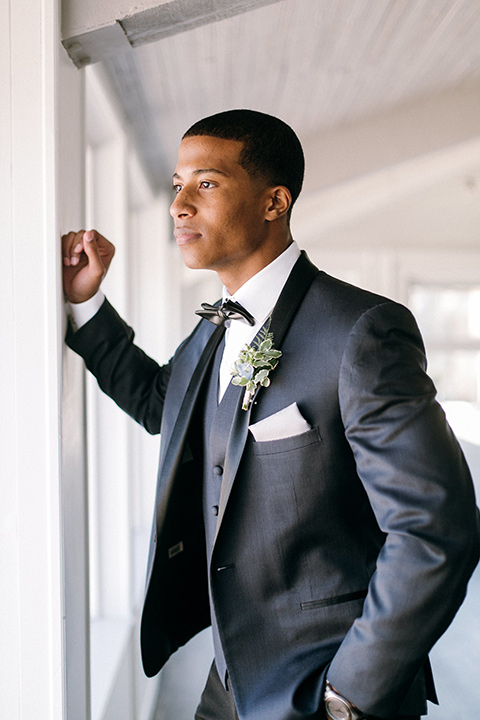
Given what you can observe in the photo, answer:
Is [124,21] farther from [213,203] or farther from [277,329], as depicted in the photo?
[277,329]

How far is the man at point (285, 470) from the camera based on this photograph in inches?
40.7

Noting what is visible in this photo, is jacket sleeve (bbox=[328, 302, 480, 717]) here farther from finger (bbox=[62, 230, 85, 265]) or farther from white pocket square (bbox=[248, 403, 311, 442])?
finger (bbox=[62, 230, 85, 265])

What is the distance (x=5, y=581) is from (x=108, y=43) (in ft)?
3.51

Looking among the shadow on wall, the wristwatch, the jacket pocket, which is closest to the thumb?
the jacket pocket

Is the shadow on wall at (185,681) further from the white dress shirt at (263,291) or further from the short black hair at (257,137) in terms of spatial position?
the short black hair at (257,137)

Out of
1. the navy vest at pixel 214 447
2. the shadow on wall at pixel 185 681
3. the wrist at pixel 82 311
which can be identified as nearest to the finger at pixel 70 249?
the wrist at pixel 82 311

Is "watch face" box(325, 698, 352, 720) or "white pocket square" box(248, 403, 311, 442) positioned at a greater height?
"white pocket square" box(248, 403, 311, 442)

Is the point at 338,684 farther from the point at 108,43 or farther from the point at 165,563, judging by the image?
the point at 108,43

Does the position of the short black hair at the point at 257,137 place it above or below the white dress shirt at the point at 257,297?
above

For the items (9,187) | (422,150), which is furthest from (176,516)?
(422,150)

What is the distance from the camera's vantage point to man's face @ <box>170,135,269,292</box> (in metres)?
1.29

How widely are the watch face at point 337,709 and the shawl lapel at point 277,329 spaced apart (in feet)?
1.13

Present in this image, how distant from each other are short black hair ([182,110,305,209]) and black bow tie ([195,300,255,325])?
0.88 ft

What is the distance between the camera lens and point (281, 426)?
3.77 feet
